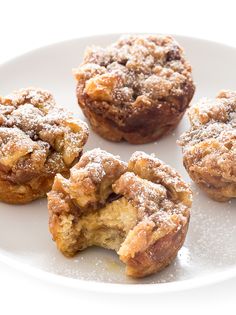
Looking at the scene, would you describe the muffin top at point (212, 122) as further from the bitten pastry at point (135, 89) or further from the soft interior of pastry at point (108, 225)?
the soft interior of pastry at point (108, 225)

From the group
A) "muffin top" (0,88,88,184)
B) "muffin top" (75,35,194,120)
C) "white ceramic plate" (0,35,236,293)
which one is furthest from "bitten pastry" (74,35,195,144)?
"muffin top" (0,88,88,184)

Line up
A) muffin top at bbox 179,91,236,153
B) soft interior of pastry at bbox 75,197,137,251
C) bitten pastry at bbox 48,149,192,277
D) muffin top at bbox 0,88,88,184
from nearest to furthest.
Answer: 1. bitten pastry at bbox 48,149,192,277
2. soft interior of pastry at bbox 75,197,137,251
3. muffin top at bbox 0,88,88,184
4. muffin top at bbox 179,91,236,153

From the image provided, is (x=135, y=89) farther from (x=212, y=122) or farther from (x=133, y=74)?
(x=212, y=122)

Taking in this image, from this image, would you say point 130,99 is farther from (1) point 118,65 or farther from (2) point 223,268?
(2) point 223,268

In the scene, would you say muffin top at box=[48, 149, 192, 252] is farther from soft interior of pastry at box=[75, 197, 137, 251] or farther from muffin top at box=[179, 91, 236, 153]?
muffin top at box=[179, 91, 236, 153]

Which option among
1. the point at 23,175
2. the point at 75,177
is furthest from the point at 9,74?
the point at 75,177

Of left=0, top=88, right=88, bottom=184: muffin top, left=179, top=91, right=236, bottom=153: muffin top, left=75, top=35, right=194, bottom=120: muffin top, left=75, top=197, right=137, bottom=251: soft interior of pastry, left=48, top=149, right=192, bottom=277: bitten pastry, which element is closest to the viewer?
left=48, top=149, right=192, bottom=277: bitten pastry
